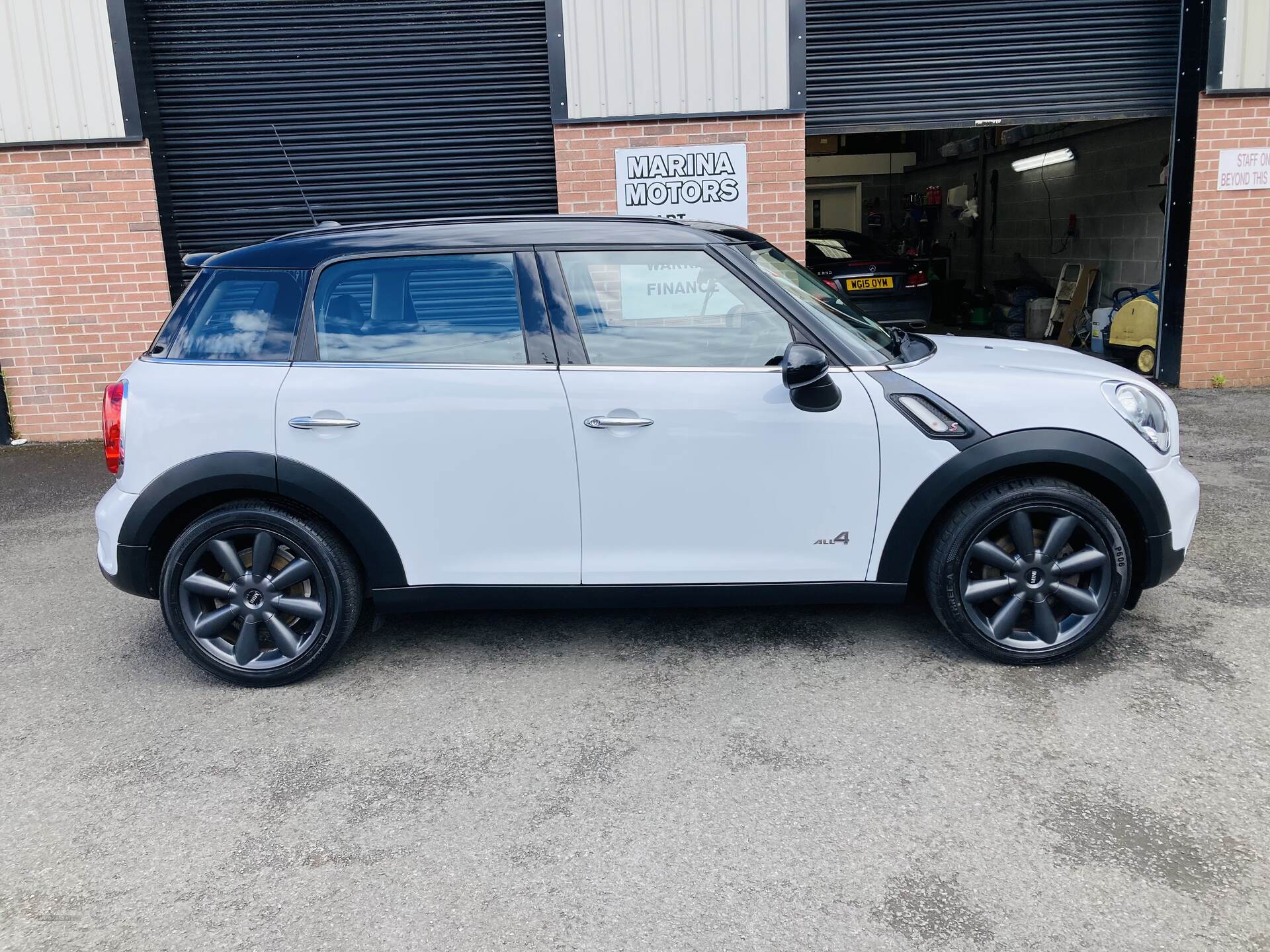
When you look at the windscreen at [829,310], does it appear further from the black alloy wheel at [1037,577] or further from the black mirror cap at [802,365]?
the black alloy wheel at [1037,577]

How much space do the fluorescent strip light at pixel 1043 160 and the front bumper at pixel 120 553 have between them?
12690mm

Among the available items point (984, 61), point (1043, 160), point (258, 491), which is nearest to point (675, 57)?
point (984, 61)

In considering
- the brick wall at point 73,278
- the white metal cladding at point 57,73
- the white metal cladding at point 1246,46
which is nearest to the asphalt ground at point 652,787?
the brick wall at point 73,278

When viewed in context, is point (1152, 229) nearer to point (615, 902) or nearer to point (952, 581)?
point (952, 581)

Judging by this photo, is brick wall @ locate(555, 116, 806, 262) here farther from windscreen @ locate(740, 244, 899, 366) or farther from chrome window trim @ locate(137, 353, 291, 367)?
chrome window trim @ locate(137, 353, 291, 367)

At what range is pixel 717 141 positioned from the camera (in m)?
8.43

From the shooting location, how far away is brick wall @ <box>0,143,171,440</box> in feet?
27.1

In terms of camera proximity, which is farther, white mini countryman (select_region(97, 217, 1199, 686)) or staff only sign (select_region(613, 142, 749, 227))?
staff only sign (select_region(613, 142, 749, 227))

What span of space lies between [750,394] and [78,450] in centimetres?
683

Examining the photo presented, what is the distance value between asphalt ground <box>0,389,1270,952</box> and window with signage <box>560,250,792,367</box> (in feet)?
3.91

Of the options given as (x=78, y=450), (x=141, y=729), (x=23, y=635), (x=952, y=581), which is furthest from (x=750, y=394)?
(x=78, y=450)

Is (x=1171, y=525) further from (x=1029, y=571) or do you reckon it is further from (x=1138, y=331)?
(x=1138, y=331)

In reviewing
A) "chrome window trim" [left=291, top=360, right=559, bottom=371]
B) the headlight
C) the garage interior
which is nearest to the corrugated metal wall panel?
the garage interior

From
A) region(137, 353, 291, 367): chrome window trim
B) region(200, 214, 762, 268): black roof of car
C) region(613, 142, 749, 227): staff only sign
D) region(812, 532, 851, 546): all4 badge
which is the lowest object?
region(812, 532, 851, 546): all4 badge
